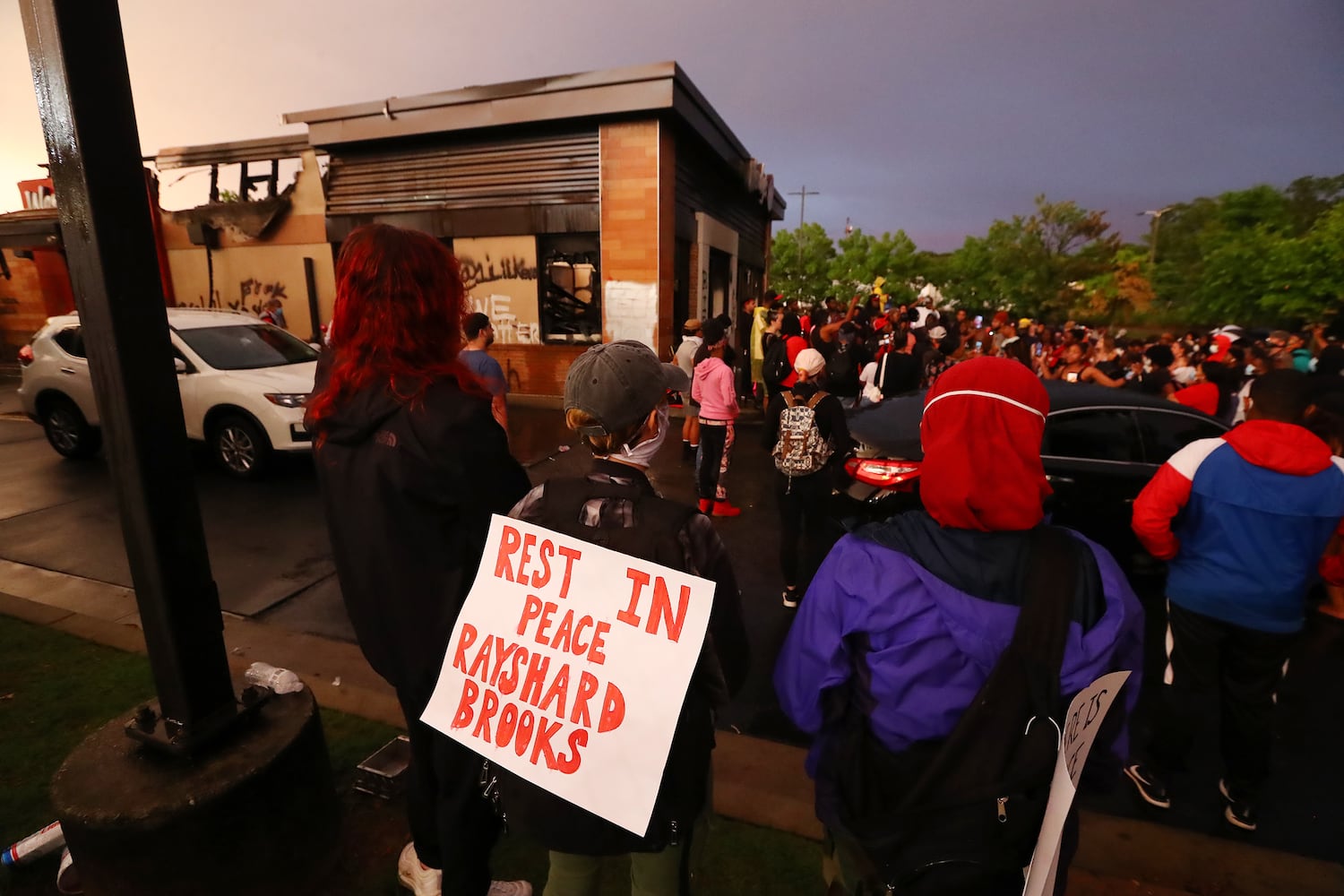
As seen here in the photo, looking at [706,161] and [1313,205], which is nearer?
[706,161]

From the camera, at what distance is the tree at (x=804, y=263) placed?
5510 centimetres

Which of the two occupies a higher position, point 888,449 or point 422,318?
point 422,318

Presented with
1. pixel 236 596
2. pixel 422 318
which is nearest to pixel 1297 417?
pixel 422 318

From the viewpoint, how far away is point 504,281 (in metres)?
12.4

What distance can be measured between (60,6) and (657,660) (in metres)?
2.15

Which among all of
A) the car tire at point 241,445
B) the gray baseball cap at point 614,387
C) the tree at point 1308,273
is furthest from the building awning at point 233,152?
the tree at point 1308,273

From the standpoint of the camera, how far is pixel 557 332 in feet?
40.9

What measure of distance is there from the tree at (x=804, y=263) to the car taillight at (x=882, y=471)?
4966 centimetres

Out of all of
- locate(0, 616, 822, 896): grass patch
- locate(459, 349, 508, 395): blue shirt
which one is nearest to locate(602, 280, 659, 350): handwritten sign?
locate(459, 349, 508, 395): blue shirt

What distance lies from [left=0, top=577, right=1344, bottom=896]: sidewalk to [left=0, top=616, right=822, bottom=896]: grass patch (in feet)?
0.35

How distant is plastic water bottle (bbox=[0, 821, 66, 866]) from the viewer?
93.0 inches

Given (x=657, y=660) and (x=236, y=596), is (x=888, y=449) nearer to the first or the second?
(x=657, y=660)

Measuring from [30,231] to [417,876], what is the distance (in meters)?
22.7

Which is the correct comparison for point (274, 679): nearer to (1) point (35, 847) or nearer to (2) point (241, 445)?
Result: (1) point (35, 847)
